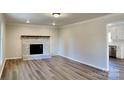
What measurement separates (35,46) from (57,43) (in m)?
1.85

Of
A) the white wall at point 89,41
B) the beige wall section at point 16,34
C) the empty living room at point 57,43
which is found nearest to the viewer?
the white wall at point 89,41

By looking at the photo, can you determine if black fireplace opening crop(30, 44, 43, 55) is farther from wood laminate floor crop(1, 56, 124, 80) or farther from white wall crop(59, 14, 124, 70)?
wood laminate floor crop(1, 56, 124, 80)

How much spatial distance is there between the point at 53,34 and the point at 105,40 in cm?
491

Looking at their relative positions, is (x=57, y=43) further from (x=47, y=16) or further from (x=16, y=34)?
(x=47, y=16)

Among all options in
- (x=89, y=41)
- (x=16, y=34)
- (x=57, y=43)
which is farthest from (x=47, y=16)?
(x=57, y=43)

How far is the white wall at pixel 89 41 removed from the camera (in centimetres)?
495

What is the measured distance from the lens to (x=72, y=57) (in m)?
7.54

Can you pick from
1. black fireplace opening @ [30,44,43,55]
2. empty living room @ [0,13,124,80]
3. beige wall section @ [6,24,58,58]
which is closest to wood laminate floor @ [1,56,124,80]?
empty living room @ [0,13,124,80]

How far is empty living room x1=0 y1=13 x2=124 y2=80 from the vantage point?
16.9 feet

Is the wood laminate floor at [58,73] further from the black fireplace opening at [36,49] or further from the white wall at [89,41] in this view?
the black fireplace opening at [36,49]

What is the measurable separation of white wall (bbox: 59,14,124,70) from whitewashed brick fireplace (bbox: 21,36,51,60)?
1359mm

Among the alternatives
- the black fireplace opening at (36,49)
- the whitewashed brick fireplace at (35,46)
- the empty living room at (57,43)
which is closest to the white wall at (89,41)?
the empty living room at (57,43)

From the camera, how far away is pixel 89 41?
5.94 metres
